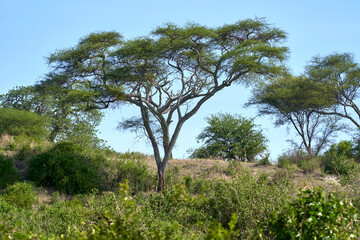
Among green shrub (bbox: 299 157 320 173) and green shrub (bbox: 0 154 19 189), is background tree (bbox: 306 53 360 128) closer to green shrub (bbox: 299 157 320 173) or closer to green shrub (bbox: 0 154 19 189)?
green shrub (bbox: 299 157 320 173)

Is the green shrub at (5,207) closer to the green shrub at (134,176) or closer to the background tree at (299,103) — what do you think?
the green shrub at (134,176)

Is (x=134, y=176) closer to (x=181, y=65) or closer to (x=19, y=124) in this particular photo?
(x=181, y=65)

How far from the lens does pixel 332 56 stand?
2369 centimetres

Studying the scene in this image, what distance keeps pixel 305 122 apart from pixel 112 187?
17.2 metres

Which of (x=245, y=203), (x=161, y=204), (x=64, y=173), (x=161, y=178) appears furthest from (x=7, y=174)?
(x=245, y=203)

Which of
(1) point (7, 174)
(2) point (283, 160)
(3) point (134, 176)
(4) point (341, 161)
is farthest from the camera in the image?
(2) point (283, 160)

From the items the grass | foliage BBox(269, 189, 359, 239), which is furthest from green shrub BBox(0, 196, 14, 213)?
foliage BBox(269, 189, 359, 239)

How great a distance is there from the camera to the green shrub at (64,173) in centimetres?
1226

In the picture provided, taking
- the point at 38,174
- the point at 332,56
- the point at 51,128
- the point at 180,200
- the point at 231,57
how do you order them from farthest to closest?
the point at 51,128
the point at 332,56
the point at 231,57
the point at 38,174
the point at 180,200

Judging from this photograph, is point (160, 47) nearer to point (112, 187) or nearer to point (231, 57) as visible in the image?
point (231, 57)

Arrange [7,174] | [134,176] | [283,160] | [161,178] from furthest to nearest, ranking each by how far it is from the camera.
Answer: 1. [283,160]
2. [134,176]
3. [161,178]
4. [7,174]

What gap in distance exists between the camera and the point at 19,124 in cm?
2298

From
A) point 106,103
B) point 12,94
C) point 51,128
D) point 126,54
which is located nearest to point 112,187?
point 106,103

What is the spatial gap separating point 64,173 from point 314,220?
998cm
